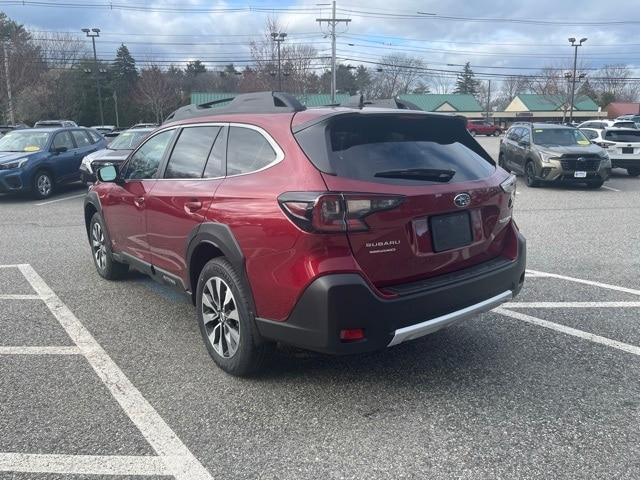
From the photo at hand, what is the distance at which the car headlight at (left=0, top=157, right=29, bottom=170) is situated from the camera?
40.8ft

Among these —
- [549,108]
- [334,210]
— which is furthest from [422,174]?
[549,108]

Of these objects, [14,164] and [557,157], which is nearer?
[14,164]

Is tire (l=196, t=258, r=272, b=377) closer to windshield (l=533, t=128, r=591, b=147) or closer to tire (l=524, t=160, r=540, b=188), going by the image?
tire (l=524, t=160, r=540, b=188)

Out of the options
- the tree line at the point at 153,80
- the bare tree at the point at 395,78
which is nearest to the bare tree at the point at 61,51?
the tree line at the point at 153,80

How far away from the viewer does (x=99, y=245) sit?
20.3ft

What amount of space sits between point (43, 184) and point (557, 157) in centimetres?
1235

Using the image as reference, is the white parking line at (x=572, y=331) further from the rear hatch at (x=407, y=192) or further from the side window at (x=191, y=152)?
the side window at (x=191, y=152)

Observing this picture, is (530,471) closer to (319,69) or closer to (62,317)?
(62,317)

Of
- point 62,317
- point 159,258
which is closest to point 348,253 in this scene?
point 159,258

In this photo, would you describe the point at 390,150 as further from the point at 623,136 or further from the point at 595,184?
the point at 623,136

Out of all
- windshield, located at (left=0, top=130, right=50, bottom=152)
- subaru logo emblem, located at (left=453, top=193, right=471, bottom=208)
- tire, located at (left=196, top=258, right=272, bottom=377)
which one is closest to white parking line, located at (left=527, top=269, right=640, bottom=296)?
subaru logo emblem, located at (left=453, top=193, right=471, bottom=208)

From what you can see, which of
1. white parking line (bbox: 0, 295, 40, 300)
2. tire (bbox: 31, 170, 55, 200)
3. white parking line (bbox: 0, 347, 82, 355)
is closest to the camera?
white parking line (bbox: 0, 347, 82, 355)

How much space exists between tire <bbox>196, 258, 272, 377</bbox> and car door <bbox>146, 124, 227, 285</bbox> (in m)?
0.37

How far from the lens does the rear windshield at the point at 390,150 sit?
321 centimetres
